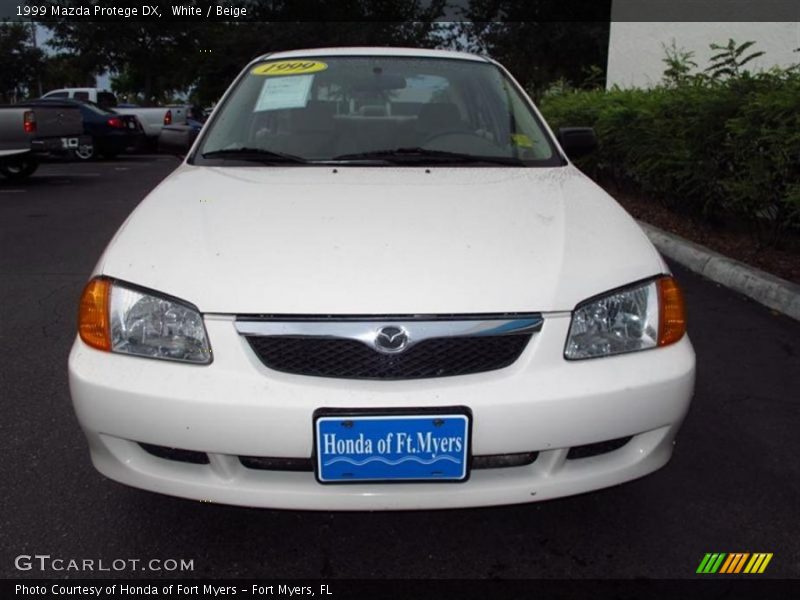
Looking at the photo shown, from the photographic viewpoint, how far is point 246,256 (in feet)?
6.65

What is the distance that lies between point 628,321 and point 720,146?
13.5 feet

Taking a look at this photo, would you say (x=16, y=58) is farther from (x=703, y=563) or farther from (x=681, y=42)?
(x=703, y=563)

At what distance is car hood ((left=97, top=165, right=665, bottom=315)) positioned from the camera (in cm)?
188

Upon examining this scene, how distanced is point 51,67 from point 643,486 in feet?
146

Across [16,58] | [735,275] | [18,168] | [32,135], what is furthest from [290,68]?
[16,58]

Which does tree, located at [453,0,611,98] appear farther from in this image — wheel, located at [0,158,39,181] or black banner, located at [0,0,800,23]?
wheel, located at [0,158,39,181]

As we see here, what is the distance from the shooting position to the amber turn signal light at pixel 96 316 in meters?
2.00

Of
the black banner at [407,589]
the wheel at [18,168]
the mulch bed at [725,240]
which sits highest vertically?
the mulch bed at [725,240]

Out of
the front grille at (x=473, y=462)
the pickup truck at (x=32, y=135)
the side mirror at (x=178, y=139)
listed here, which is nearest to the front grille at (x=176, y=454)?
the front grille at (x=473, y=462)

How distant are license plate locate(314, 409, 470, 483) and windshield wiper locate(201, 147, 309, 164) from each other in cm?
138

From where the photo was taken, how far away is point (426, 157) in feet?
9.48

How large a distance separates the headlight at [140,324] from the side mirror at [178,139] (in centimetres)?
160

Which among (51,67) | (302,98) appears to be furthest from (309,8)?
(302,98)

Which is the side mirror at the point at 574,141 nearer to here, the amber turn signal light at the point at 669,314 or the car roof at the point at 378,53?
the car roof at the point at 378,53
